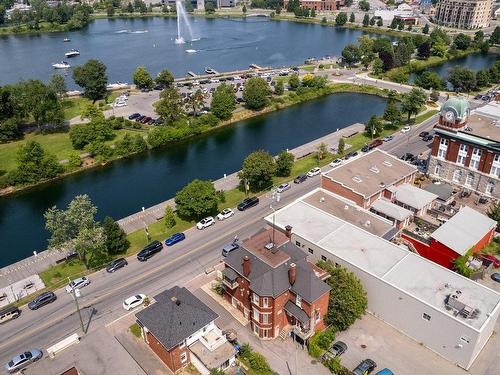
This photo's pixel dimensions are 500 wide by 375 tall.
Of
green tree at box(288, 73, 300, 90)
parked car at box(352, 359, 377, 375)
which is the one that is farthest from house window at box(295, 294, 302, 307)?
green tree at box(288, 73, 300, 90)

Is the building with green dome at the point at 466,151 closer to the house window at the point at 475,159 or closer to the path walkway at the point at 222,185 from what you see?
the house window at the point at 475,159

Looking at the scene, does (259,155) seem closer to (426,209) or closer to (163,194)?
(163,194)

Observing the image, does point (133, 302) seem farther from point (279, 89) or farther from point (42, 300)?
point (279, 89)

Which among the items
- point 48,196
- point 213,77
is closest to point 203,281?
point 48,196

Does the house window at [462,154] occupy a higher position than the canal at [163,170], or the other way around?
the house window at [462,154]

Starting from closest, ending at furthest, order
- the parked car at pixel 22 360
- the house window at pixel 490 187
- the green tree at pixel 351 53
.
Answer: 1. the parked car at pixel 22 360
2. the house window at pixel 490 187
3. the green tree at pixel 351 53

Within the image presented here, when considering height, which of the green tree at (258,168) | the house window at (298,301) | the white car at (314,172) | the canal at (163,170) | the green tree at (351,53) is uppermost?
the green tree at (351,53)

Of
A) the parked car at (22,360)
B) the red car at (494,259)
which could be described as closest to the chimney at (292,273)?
the parked car at (22,360)

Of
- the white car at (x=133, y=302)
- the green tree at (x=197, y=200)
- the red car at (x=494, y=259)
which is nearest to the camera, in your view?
the white car at (x=133, y=302)
